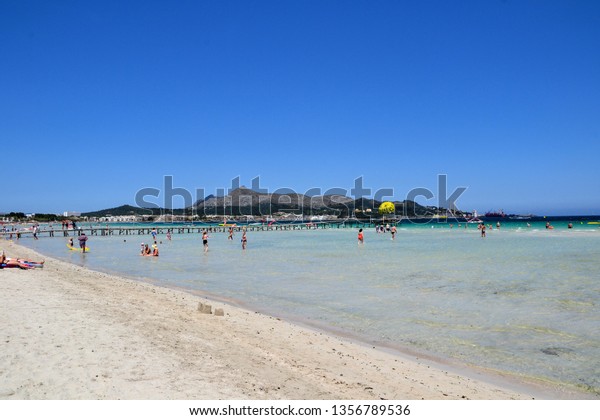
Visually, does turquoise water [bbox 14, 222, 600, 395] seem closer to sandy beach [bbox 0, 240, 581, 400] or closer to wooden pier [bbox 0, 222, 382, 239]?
sandy beach [bbox 0, 240, 581, 400]

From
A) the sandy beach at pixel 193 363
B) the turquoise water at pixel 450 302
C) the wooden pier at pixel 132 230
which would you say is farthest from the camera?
the wooden pier at pixel 132 230

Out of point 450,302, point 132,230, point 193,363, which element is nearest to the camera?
point 193,363

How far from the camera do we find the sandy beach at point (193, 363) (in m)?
4.20

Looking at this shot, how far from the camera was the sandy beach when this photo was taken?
4.20 m

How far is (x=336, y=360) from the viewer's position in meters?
6.11

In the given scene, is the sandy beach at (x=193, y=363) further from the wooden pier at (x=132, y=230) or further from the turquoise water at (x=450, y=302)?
the wooden pier at (x=132, y=230)

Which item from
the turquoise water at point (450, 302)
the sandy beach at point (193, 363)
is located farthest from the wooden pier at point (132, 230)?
the sandy beach at point (193, 363)

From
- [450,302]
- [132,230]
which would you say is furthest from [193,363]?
[132,230]

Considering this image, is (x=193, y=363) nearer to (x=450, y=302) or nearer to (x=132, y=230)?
(x=450, y=302)

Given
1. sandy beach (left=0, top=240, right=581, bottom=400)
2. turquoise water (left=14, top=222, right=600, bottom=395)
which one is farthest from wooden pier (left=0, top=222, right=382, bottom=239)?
sandy beach (left=0, top=240, right=581, bottom=400)

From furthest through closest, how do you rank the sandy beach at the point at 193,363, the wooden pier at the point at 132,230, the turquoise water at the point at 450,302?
→ the wooden pier at the point at 132,230
the turquoise water at the point at 450,302
the sandy beach at the point at 193,363

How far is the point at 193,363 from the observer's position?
507 cm
